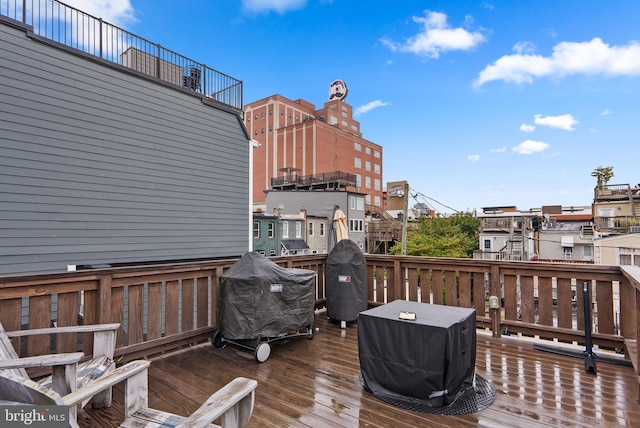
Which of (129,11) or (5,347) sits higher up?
(129,11)

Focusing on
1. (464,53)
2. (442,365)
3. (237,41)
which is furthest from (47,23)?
(464,53)

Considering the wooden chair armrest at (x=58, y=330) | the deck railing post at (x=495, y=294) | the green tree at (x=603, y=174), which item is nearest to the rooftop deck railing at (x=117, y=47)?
the wooden chair armrest at (x=58, y=330)

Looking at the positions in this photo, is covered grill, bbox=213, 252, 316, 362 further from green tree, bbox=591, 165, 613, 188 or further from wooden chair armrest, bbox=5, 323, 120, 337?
green tree, bbox=591, 165, 613, 188

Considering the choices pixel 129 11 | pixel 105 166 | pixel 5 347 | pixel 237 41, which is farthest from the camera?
pixel 237 41

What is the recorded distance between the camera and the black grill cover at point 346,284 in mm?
4020

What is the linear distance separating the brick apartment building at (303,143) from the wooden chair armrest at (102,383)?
30.1 metres

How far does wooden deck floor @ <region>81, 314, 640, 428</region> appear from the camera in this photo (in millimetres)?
2018

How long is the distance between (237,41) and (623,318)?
18.1 metres

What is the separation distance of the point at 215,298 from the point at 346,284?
1575 mm

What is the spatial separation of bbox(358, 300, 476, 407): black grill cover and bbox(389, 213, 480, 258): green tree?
61.9ft

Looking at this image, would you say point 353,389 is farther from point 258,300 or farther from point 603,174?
point 603,174

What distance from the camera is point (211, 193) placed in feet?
23.9

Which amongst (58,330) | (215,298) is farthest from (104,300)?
(215,298)

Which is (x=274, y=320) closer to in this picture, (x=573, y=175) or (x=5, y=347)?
(x=5, y=347)
